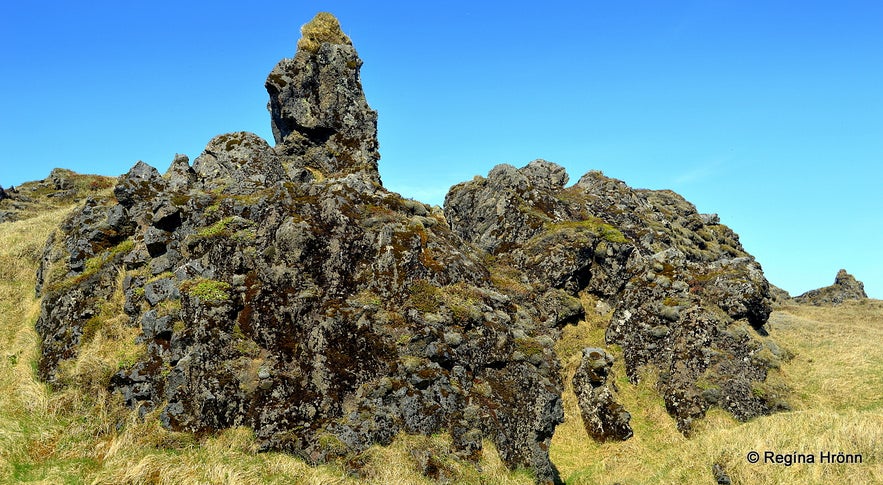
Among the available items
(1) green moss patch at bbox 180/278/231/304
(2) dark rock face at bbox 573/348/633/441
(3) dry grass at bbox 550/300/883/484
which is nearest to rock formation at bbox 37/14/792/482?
(1) green moss patch at bbox 180/278/231/304

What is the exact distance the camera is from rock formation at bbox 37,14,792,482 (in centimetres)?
2148

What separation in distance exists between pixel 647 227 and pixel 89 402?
154 ft

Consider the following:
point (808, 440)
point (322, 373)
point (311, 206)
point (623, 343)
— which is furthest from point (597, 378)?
point (311, 206)

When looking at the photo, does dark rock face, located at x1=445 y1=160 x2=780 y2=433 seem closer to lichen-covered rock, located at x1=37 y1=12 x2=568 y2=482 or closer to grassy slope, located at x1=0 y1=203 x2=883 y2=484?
grassy slope, located at x1=0 y1=203 x2=883 y2=484

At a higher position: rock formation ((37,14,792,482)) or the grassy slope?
rock formation ((37,14,792,482))

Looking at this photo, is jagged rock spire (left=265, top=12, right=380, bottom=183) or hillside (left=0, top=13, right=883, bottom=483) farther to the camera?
jagged rock spire (left=265, top=12, right=380, bottom=183)

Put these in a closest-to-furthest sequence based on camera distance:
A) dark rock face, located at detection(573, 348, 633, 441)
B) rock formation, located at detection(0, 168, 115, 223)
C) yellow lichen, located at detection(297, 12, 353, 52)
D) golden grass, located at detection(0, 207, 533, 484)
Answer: golden grass, located at detection(0, 207, 533, 484) < dark rock face, located at detection(573, 348, 633, 441) < yellow lichen, located at detection(297, 12, 353, 52) < rock formation, located at detection(0, 168, 115, 223)

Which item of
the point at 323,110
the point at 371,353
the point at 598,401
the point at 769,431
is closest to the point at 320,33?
the point at 323,110

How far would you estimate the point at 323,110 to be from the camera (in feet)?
159

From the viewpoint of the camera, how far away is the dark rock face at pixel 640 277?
31.7 m

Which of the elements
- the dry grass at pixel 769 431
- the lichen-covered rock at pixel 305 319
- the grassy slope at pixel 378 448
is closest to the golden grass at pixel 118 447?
the grassy slope at pixel 378 448

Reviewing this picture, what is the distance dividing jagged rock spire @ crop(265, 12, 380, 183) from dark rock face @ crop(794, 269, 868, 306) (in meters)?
85.4

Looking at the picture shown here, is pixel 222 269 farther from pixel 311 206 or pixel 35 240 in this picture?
pixel 35 240

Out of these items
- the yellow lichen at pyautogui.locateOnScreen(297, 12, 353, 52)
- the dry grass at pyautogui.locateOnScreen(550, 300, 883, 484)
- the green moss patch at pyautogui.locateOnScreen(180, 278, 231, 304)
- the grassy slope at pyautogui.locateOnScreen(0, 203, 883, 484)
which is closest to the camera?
the grassy slope at pyautogui.locateOnScreen(0, 203, 883, 484)
